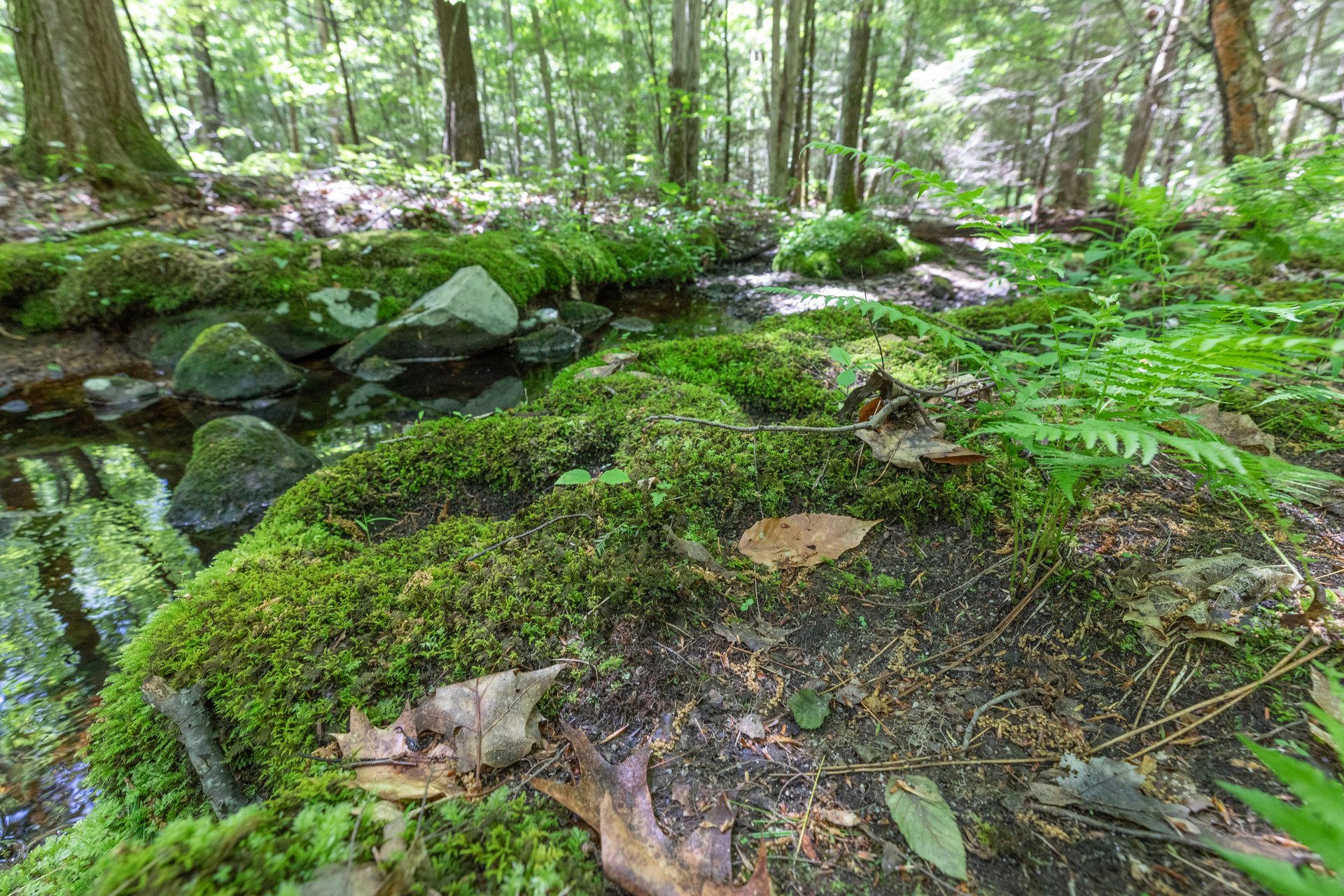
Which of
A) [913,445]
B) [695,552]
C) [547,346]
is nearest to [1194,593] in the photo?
[913,445]

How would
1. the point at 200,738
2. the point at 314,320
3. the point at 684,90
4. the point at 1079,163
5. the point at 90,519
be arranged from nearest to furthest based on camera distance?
the point at 200,738, the point at 90,519, the point at 314,320, the point at 684,90, the point at 1079,163

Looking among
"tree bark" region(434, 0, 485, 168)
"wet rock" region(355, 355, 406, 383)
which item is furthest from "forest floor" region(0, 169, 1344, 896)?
"tree bark" region(434, 0, 485, 168)

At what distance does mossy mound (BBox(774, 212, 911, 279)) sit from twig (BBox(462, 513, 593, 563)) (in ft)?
27.1

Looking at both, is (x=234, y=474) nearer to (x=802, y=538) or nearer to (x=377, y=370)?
(x=377, y=370)

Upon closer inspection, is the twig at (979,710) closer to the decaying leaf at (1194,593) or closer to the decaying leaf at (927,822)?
the decaying leaf at (927,822)

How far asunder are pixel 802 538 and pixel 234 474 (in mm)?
3686

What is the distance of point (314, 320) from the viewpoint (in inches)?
236

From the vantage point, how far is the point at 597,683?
1442mm

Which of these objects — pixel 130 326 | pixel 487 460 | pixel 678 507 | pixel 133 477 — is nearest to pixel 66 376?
pixel 130 326

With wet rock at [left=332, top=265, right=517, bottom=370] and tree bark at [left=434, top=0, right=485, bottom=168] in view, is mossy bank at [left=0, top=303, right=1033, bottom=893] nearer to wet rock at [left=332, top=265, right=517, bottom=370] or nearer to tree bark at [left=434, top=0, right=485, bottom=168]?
wet rock at [left=332, top=265, right=517, bottom=370]

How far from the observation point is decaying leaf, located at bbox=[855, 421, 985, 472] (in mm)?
1948

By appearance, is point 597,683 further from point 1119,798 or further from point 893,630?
point 1119,798

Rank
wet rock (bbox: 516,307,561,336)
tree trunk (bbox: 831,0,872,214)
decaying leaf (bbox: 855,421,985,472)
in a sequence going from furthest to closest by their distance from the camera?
tree trunk (bbox: 831,0,872,214)
wet rock (bbox: 516,307,561,336)
decaying leaf (bbox: 855,421,985,472)

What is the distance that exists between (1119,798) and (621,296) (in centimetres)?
829
